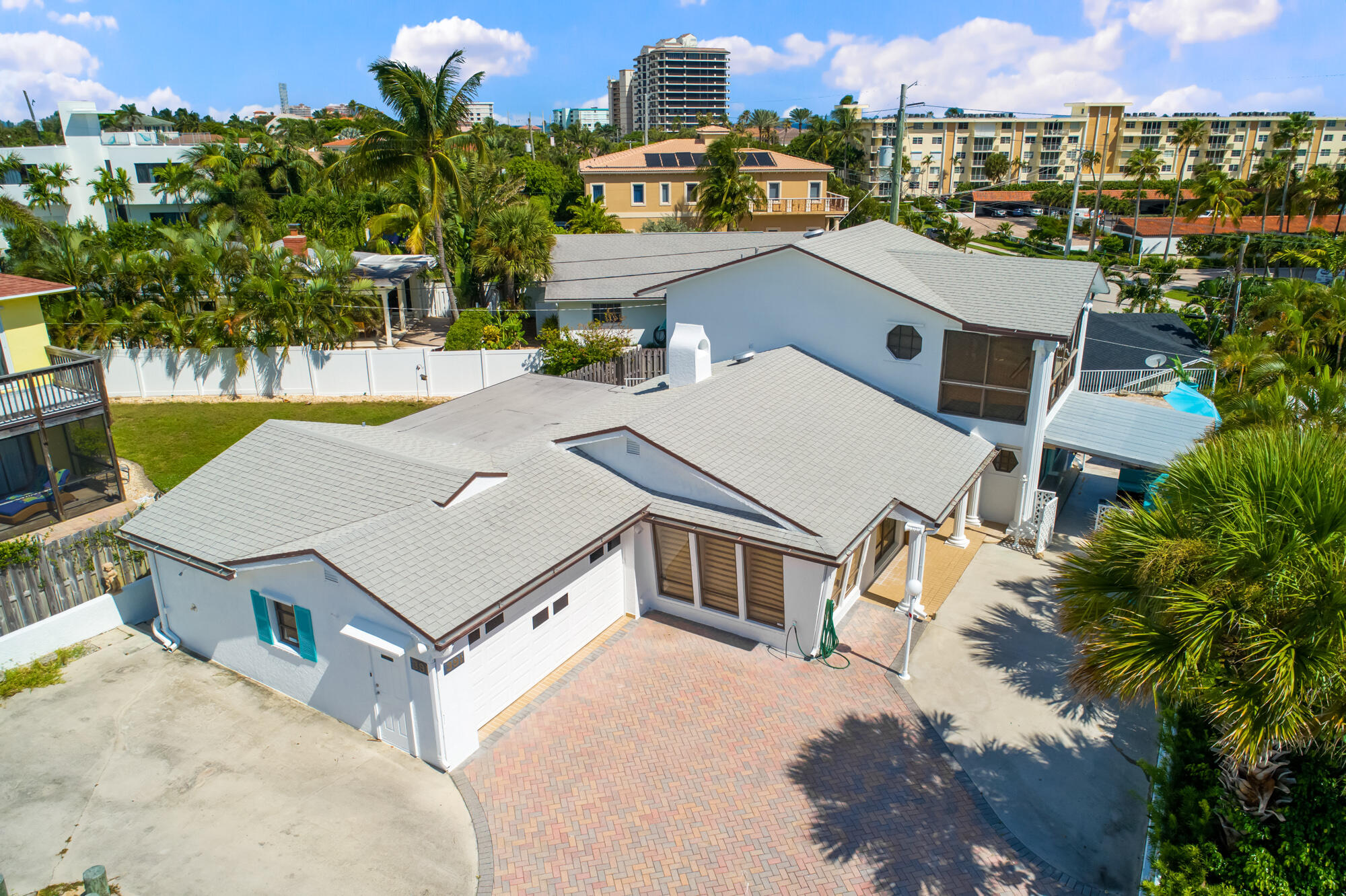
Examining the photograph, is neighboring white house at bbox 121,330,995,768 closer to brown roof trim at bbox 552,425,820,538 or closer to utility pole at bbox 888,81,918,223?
brown roof trim at bbox 552,425,820,538

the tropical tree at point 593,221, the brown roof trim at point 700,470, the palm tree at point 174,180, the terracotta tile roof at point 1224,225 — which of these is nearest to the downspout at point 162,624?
the brown roof trim at point 700,470

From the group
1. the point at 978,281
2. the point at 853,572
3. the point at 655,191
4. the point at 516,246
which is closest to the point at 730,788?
the point at 853,572

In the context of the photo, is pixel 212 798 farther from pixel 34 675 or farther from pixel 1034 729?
pixel 1034 729

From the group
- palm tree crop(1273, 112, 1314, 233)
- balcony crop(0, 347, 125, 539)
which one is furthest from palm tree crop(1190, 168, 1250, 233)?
balcony crop(0, 347, 125, 539)

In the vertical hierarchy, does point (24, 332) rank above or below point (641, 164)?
below

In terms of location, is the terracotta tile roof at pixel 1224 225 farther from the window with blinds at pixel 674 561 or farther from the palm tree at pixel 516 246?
the window with blinds at pixel 674 561
